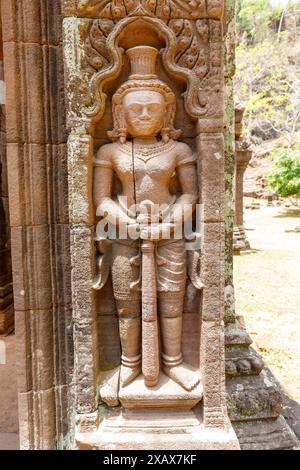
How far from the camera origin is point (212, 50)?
2348 mm

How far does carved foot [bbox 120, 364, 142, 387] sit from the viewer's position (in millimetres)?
2555

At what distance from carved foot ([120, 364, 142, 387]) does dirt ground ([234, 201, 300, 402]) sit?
237cm

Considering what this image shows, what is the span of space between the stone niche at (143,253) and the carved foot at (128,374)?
4 cm

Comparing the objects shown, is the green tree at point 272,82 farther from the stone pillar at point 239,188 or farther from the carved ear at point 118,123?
the carved ear at point 118,123

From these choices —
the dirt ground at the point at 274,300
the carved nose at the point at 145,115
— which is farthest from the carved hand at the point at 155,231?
the dirt ground at the point at 274,300

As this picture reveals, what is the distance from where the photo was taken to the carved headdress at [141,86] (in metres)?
2.34

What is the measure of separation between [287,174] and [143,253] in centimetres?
1968

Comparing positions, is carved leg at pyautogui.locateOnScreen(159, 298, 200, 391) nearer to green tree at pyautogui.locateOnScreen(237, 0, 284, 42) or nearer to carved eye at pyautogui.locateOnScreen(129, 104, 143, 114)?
carved eye at pyautogui.locateOnScreen(129, 104, 143, 114)

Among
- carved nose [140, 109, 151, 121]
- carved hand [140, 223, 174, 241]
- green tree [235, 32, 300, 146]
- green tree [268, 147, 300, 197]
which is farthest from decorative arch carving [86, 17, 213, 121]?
green tree [235, 32, 300, 146]

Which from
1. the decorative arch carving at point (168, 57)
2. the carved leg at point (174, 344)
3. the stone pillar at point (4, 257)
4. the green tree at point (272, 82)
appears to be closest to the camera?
the decorative arch carving at point (168, 57)

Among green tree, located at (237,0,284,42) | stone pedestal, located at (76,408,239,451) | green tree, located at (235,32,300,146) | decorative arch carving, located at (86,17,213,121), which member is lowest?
stone pedestal, located at (76,408,239,451)

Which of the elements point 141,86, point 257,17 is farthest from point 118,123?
point 257,17
